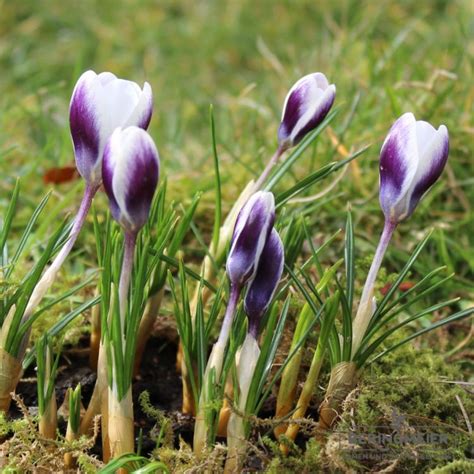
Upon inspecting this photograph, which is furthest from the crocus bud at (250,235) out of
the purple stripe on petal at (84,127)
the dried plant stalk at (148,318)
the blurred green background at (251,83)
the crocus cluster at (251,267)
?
the blurred green background at (251,83)

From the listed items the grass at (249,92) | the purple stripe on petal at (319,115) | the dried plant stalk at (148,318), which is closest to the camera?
the purple stripe on petal at (319,115)

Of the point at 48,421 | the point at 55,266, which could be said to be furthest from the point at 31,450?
the point at 55,266

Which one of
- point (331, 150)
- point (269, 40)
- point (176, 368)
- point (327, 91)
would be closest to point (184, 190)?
point (331, 150)

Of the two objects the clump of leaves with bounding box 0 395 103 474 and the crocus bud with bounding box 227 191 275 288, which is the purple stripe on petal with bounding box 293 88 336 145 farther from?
the clump of leaves with bounding box 0 395 103 474

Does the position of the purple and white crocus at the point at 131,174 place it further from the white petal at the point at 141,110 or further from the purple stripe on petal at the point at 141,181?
the white petal at the point at 141,110

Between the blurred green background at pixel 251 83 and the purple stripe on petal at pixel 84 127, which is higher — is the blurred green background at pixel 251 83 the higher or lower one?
the higher one

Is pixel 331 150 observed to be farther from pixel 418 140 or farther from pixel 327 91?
pixel 418 140

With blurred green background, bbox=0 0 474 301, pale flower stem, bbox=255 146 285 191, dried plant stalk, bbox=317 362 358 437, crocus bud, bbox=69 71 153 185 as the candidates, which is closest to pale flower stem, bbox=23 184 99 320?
crocus bud, bbox=69 71 153 185
